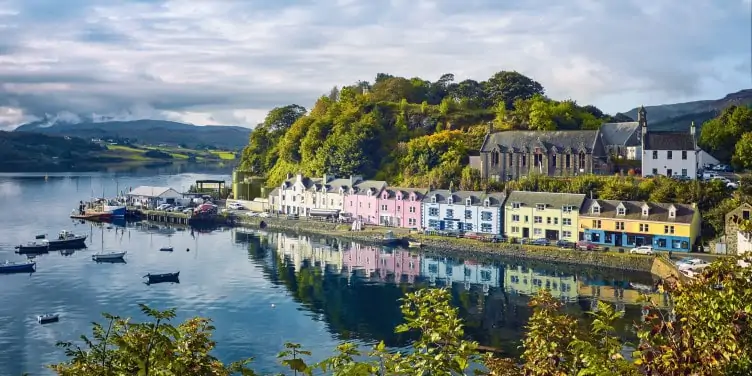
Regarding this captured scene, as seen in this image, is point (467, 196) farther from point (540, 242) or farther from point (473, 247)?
point (540, 242)

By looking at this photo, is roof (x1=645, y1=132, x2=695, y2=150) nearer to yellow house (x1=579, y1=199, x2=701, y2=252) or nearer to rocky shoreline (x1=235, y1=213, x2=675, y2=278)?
yellow house (x1=579, y1=199, x2=701, y2=252)

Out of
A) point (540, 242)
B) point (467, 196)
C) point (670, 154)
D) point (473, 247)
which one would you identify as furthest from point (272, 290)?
point (670, 154)

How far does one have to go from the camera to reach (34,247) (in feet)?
148

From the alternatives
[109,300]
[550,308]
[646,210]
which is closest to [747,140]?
[646,210]

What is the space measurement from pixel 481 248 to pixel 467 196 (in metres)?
5.57

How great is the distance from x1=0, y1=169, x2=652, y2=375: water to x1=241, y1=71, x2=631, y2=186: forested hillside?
13.3 meters

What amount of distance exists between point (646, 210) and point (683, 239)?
2609 mm

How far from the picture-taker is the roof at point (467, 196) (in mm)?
47125

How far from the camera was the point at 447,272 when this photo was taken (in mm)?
38781

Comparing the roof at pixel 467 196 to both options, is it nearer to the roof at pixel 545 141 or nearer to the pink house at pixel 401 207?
the pink house at pixel 401 207

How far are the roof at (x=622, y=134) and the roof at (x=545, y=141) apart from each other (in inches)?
79.0

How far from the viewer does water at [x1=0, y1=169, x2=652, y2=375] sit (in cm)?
2622

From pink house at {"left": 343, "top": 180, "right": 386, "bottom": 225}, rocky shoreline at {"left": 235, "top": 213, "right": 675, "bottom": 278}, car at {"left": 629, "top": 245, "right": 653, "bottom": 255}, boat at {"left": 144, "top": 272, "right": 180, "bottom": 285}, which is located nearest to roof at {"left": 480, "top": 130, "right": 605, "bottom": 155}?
pink house at {"left": 343, "top": 180, "right": 386, "bottom": 225}

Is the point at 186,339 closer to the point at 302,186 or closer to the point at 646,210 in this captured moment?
the point at 646,210
